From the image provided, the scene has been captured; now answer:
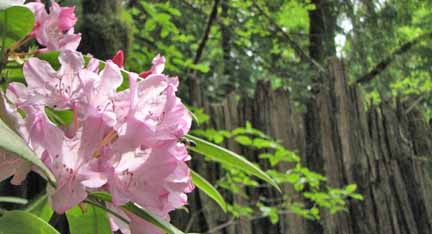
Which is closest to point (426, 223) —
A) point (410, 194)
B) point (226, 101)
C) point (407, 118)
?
point (410, 194)

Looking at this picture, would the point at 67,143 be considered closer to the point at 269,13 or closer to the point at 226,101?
the point at 226,101

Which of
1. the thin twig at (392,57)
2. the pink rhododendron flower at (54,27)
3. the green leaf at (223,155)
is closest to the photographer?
the pink rhododendron flower at (54,27)

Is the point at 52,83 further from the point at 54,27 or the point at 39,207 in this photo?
the point at 39,207

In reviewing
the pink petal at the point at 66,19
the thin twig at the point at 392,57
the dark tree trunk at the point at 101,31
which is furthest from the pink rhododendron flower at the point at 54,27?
the thin twig at the point at 392,57

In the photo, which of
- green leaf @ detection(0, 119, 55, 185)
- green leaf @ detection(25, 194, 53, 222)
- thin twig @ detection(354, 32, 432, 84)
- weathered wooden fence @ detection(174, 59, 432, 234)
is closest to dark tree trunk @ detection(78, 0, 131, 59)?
weathered wooden fence @ detection(174, 59, 432, 234)

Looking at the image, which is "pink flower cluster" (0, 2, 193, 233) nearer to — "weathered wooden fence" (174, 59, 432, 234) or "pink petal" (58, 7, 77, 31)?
"pink petal" (58, 7, 77, 31)

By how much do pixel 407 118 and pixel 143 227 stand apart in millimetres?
2619

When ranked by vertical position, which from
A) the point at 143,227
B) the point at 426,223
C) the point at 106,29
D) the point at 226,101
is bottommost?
the point at 426,223

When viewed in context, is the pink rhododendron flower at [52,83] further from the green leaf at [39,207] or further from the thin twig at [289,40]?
the thin twig at [289,40]

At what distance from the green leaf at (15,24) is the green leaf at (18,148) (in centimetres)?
21

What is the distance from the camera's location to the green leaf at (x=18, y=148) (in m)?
0.44

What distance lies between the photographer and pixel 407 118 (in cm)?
307

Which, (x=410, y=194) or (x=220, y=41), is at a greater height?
(x=220, y=41)

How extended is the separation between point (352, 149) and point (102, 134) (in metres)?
2.47
